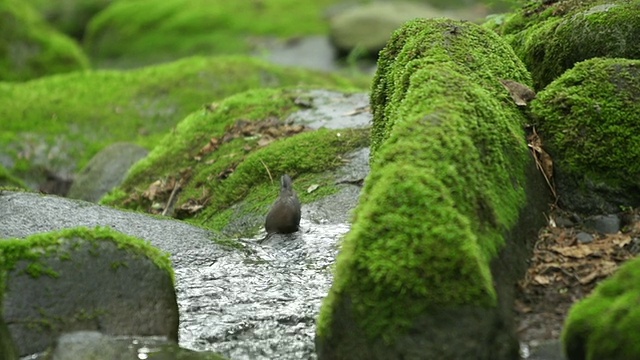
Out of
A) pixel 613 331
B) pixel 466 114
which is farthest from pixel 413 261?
pixel 466 114

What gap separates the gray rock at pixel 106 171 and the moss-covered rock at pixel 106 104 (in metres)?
1.53

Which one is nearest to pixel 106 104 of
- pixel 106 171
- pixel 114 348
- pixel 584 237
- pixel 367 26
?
pixel 106 171

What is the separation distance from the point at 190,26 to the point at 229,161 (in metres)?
18.8

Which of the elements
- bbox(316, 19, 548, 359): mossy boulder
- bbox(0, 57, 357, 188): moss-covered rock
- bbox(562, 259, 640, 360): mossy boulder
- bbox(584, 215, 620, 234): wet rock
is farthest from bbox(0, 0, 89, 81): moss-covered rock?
bbox(562, 259, 640, 360): mossy boulder

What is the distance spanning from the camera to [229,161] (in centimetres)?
1030

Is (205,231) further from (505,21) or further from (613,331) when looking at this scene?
(613,331)

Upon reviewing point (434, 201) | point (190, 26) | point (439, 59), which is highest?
point (439, 59)

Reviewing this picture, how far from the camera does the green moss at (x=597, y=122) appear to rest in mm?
5609

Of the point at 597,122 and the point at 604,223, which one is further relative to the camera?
the point at 597,122

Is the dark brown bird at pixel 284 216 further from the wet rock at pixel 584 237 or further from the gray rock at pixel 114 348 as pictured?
the wet rock at pixel 584 237

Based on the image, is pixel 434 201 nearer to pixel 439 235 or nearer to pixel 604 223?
pixel 439 235

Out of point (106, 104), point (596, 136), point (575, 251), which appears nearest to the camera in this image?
point (575, 251)

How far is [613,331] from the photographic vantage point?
3.84m

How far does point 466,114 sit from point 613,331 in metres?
1.80
